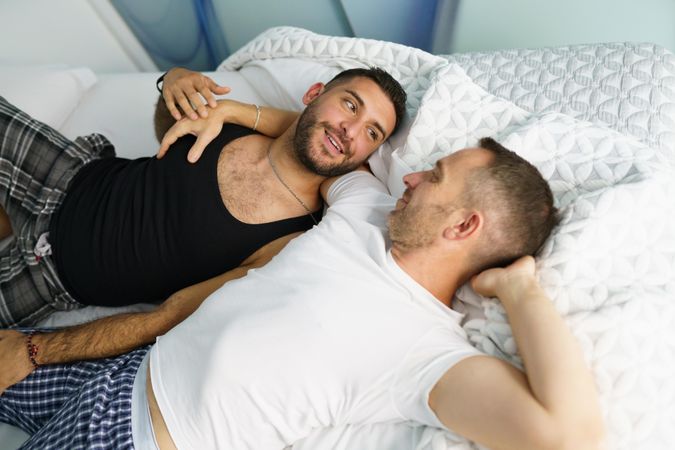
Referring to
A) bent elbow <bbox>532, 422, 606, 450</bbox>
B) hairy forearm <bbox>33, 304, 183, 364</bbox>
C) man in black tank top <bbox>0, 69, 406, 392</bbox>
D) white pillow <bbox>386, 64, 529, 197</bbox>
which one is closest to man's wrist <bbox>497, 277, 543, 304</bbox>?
bent elbow <bbox>532, 422, 606, 450</bbox>

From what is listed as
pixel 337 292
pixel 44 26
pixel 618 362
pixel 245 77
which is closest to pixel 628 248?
pixel 618 362

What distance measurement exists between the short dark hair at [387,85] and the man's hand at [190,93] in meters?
0.36

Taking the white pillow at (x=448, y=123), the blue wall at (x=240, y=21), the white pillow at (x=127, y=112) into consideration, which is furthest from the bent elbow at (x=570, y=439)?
the blue wall at (x=240, y=21)

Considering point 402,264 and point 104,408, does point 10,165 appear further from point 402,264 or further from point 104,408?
point 402,264

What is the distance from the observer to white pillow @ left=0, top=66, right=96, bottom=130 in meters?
1.89

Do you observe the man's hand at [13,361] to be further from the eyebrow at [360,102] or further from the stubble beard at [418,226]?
the eyebrow at [360,102]

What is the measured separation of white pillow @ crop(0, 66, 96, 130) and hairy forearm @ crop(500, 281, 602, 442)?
70.3 inches

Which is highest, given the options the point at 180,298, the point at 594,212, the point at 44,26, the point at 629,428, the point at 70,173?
the point at 44,26

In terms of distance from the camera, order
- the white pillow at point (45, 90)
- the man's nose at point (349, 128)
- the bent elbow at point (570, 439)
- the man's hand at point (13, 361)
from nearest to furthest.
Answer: the bent elbow at point (570, 439) → the man's hand at point (13, 361) → the man's nose at point (349, 128) → the white pillow at point (45, 90)

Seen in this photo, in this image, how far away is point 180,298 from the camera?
52.4 inches

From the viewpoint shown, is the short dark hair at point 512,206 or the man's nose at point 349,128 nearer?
the short dark hair at point 512,206

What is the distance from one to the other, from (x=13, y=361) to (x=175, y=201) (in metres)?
0.57

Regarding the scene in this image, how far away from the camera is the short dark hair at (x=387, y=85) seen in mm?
1495

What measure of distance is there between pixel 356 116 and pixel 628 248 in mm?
759
